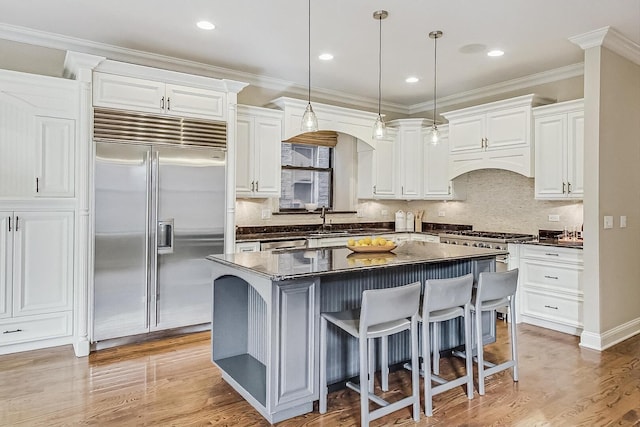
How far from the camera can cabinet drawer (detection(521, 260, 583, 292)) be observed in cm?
421

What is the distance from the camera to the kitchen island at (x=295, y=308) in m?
2.51

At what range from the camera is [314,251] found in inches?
137

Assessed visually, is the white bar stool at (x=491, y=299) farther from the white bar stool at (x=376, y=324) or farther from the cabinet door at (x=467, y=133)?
the cabinet door at (x=467, y=133)

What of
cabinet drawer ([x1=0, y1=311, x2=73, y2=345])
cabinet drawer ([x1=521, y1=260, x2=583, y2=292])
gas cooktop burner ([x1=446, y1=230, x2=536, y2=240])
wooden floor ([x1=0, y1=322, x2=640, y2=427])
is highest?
gas cooktop burner ([x1=446, y1=230, x2=536, y2=240])

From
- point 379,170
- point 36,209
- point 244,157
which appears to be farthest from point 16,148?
point 379,170

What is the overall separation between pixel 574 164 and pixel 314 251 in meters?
2.86

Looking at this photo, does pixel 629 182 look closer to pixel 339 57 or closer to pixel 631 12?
pixel 631 12

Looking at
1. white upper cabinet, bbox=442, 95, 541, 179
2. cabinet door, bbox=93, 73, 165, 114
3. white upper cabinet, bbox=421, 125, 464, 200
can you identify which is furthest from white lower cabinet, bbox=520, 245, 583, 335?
cabinet door, bbox=93, 73, 165, 114

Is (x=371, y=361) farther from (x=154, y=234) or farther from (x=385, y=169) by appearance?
(x=385, y=169)

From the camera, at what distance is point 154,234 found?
393cm

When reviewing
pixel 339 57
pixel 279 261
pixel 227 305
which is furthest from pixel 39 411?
pixel 339 57

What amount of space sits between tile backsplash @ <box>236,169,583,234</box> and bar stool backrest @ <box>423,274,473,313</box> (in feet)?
8.64

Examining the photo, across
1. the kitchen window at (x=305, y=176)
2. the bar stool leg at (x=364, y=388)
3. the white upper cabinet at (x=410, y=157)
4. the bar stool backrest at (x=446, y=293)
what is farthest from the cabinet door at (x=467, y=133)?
the bar stool leg at (x=364, y=388)

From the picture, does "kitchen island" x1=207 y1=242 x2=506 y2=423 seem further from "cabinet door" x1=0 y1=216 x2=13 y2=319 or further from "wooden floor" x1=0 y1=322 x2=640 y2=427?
"cabinet door" x1=0 y1=216 x2=13 y2=319
